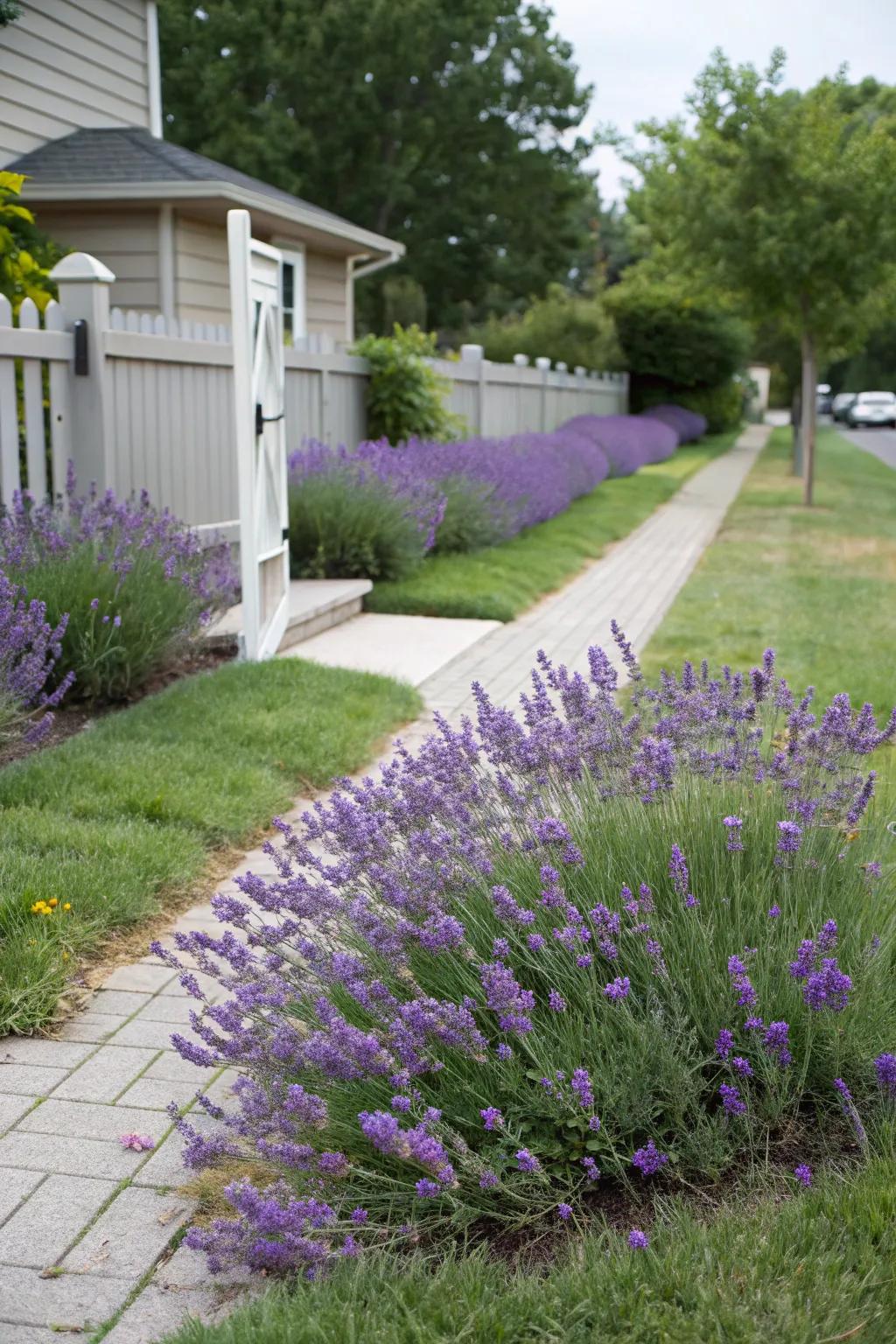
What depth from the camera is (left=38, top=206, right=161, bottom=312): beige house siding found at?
533 inches

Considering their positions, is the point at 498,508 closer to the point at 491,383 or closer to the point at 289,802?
the point at 491,383

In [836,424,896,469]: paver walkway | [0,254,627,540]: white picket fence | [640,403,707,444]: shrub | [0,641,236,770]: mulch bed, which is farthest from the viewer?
[836,424,896,469]: paver walkway

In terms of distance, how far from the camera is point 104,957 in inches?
159

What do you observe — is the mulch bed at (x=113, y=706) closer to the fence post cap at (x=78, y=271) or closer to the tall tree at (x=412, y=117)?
the fence post cap at (x=78, y=271)

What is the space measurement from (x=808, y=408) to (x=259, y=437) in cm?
1517

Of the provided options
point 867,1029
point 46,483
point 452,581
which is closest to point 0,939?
point 867,1029

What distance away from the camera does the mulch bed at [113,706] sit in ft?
19.1

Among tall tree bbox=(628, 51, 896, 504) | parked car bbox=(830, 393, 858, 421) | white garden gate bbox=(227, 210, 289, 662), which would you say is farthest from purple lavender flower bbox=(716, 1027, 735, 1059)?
parked car bbox=(830, 393, 858, 421)

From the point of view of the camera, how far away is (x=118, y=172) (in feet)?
42.1

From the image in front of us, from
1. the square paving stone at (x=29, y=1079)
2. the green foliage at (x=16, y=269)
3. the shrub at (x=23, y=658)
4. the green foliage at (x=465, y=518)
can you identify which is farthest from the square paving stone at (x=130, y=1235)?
the green foliage at (x=465, y=518)

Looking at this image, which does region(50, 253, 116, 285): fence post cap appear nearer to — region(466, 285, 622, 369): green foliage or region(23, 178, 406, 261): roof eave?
region(23, 178, 406, 261): roof eave

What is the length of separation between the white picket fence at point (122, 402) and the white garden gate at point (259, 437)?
71 centimetres

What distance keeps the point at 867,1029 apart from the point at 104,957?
2.27 metres

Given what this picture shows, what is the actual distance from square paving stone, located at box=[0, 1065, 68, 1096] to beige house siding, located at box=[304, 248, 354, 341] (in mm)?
14525
